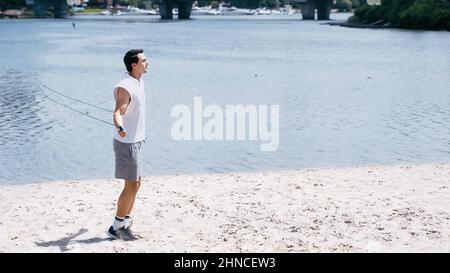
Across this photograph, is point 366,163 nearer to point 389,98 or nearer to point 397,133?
point 397,133

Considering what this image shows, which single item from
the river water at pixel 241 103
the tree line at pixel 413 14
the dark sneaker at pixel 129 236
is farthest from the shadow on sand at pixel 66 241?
the tree line at pixel 413 14

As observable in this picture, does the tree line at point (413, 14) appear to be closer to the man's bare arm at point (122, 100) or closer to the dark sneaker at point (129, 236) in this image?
the dark sneaker at point (129, 236)

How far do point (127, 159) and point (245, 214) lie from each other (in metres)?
2.95

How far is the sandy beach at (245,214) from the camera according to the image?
954 cm

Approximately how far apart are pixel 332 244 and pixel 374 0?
18460 cm

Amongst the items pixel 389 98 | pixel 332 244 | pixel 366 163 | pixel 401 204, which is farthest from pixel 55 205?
pixel 389 98

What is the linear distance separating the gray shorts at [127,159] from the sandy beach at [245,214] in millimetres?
1039

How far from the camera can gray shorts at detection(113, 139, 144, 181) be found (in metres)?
8.95

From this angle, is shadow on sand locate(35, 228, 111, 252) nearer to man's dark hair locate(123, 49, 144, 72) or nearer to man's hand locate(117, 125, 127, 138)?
man's hand locate(117, 125, 127, 138)

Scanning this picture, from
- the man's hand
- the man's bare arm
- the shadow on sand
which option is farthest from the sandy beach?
the man's bare arm

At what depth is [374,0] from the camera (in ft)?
610

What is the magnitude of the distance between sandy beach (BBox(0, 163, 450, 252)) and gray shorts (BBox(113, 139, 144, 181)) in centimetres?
104

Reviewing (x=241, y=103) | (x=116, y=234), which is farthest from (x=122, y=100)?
(x=241, y=103)
